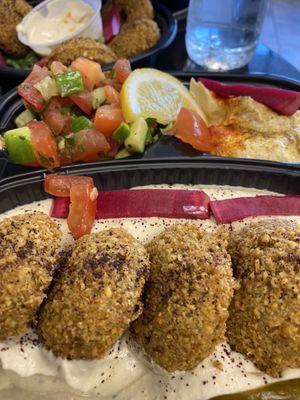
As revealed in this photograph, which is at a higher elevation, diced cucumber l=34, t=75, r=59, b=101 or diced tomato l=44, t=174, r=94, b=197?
diced cucumber l=34, t=75, r=59, b=101

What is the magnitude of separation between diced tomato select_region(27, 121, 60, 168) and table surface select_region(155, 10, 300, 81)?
156 centimetres

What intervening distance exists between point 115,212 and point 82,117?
22.4 inches

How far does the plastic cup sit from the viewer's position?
3.39 meters

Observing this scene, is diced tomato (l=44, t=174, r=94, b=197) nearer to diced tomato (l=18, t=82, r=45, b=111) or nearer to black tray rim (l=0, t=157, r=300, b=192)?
black tray rim (l=0, t=157, r=300, b=192)

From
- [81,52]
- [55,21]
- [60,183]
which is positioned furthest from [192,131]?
[55,21]

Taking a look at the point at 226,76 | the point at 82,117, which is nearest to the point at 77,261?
the point at 82,117

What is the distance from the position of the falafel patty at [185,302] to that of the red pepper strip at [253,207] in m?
0.45

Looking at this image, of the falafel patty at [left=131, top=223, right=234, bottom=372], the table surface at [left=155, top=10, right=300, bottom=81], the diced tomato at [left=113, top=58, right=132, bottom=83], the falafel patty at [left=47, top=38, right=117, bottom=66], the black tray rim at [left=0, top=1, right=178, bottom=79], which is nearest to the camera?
the falafel patty at [left=131, top=223, right=234, bottom=372]

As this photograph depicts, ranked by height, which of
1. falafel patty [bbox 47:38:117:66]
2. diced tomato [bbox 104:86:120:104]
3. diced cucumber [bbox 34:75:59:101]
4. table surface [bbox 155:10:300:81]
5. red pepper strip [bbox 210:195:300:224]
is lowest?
table surface [bbox 155:10:300:81]

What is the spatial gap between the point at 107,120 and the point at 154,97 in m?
0.33

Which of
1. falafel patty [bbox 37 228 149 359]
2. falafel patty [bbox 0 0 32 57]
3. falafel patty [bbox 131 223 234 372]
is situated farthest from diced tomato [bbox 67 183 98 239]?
falafel patty [bbox 0 0 32 57]

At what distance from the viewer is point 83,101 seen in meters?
2.51

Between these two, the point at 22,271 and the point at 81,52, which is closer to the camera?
the point at 22,271

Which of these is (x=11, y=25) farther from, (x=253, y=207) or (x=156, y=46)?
(x=253, y=207)
